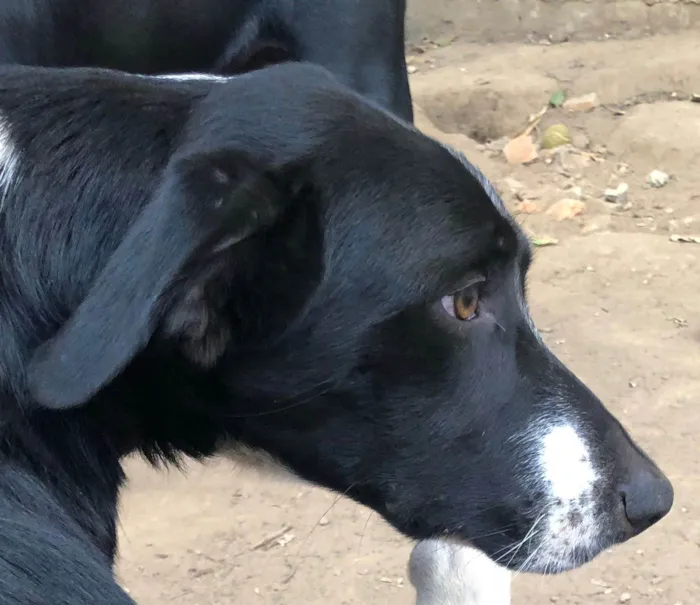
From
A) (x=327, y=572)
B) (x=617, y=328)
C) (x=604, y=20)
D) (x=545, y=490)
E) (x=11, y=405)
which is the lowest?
(x=604, y=20)

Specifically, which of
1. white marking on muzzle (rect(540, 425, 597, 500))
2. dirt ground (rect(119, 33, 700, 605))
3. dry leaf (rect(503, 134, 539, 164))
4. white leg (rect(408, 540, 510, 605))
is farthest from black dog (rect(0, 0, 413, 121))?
dry leaf (rect(503, 134, 539, 164))

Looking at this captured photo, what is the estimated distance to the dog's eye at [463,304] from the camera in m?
1.34

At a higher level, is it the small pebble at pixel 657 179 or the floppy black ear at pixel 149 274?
the floppy black ear at pixel 149 274

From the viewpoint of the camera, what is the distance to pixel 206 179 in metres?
1.14

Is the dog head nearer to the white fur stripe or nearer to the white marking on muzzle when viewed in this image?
the white marking on muzzle

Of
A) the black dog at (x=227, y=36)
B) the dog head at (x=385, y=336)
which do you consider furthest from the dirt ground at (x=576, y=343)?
the black dog at (x=227, y=36)

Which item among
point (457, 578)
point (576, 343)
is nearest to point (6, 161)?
point (457, 578)

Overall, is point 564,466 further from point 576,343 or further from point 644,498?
point 576,343

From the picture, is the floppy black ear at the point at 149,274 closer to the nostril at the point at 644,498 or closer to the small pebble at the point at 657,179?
the nostril at the point at 644,498

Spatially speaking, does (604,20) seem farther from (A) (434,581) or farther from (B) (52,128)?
(B) (52,128)

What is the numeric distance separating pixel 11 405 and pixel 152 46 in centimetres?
163

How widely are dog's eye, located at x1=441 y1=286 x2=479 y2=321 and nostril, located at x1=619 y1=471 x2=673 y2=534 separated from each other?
349mm

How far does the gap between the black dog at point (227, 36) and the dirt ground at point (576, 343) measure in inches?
36.0

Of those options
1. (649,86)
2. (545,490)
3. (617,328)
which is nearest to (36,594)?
(545,490)
